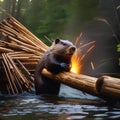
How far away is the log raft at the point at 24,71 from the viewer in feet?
21.1

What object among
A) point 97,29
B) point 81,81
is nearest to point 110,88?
point 81,81

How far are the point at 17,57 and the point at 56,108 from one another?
3612 millimetres

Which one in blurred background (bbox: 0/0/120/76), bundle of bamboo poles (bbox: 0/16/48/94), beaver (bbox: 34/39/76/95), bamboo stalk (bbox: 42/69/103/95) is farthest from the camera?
blurred background (bbox: 0/0/120/76)

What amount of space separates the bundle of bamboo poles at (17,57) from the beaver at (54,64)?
0.37m

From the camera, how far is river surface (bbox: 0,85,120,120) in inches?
222

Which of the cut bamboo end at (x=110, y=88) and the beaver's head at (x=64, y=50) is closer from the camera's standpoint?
the cut bamboo end at (x=110, y=88)

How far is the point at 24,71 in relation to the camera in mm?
9586

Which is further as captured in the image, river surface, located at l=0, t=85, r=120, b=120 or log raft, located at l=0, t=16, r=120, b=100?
log raft, located at l=0, t=16, r=120, b=100

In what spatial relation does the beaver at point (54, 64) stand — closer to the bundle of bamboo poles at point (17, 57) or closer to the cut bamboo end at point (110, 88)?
the bundle of bamboo poles at point (17, 57)

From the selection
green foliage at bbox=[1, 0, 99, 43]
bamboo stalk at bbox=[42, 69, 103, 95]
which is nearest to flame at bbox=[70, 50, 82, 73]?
bamboo stalk at bbox=[42, 69, 103, 95]

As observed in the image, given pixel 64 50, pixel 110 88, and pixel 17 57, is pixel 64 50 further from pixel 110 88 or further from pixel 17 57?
pixel 110 88

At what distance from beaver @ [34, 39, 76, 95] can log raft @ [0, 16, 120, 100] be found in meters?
0.16

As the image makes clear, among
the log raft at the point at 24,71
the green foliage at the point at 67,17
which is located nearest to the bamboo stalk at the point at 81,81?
the log raft at the point at 24,71

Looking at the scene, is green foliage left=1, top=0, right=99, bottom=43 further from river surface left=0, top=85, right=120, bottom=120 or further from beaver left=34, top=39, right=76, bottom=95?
river surface left=0, top=85, right=120, bottom=120
